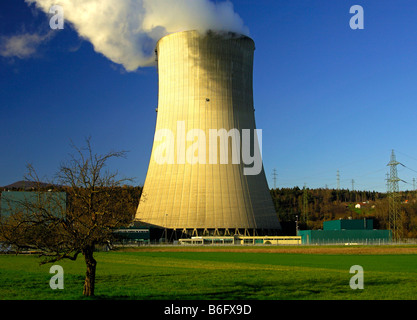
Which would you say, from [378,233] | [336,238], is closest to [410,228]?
[378,233]

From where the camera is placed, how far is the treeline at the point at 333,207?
74500 millimetres

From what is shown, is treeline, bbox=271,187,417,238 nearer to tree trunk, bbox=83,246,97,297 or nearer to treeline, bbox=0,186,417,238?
treeline, bbox=0,186,417,238

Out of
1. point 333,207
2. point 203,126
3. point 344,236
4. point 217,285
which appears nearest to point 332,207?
point 333,207

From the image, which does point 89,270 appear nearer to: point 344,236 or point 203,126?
point 203,126

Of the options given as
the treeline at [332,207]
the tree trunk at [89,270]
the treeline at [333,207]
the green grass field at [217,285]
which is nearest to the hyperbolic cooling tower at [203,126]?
the treeline at [332,207]

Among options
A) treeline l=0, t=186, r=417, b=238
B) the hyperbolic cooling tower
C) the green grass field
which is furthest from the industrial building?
the green grass field

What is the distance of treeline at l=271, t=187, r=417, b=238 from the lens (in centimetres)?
7450

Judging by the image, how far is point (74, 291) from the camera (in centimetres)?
1163

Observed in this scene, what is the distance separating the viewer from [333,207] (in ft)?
364

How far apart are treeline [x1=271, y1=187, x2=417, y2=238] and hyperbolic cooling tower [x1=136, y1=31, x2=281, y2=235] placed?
29.7 meters

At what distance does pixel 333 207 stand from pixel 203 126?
81.4 m

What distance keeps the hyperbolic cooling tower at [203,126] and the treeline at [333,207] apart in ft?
97.3
